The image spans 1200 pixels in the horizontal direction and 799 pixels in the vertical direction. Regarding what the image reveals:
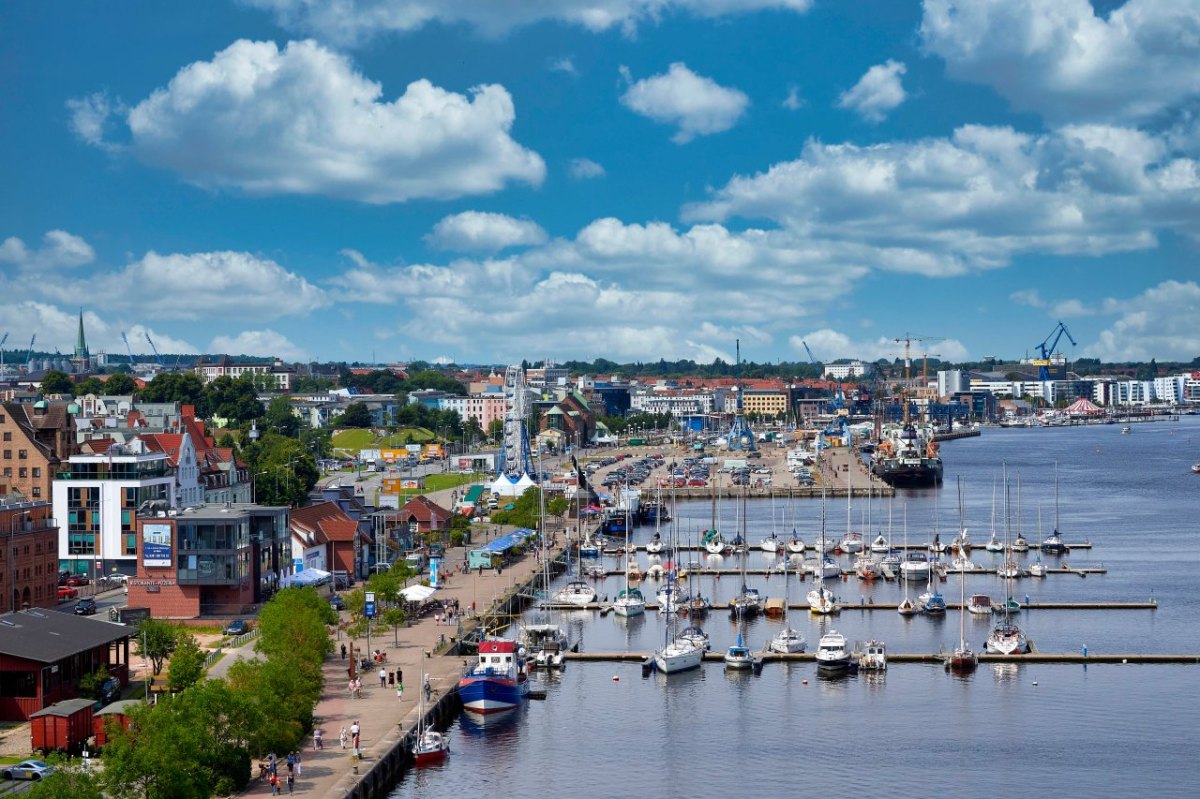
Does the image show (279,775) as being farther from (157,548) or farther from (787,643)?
(787,643)

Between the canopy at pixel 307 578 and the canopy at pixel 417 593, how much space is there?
3.45m

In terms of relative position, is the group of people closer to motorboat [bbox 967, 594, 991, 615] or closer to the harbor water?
the harbor water

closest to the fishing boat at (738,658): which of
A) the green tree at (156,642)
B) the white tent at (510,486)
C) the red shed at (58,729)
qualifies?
the green tree at (156,642)

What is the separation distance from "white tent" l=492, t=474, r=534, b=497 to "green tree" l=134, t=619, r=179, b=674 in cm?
6234

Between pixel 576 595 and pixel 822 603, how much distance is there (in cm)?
1033

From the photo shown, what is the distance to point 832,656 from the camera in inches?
1954

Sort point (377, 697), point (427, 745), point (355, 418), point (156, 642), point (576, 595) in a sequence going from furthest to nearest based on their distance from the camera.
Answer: point (355, 418) → point (576, 595) → point (156, 642) → point (377, 697) → point (427, 745)

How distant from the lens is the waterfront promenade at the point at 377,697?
33.6m

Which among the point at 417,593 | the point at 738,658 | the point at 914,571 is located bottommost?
the point at 738,658

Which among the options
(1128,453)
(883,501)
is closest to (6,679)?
A: (883,501)

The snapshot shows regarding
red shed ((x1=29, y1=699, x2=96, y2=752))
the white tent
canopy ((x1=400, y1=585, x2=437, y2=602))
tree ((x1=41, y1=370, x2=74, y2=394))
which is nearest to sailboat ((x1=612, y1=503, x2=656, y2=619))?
canopy ((x1=400, y1=585, x2=437, y2=602))

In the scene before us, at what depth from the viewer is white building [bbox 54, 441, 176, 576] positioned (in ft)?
209

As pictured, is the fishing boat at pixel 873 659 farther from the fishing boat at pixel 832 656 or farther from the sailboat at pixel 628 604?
the sailboat at pixel 628 604

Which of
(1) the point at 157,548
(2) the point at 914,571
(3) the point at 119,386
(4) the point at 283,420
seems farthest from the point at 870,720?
(4) the point at 283,420
